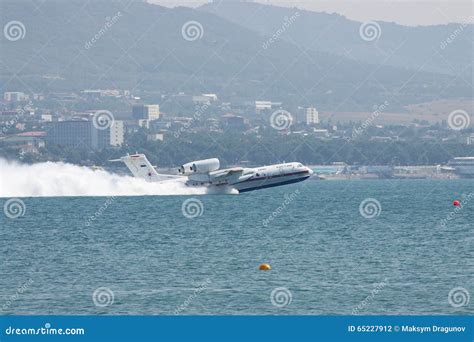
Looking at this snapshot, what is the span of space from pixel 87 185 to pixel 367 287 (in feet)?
256

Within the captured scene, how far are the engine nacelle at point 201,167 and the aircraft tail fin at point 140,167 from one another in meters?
3.81

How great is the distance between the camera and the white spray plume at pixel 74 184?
11138 cm

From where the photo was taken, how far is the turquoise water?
128 ft

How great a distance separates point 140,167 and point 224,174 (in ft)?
28.5

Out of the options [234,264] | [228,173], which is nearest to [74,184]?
[228,173]

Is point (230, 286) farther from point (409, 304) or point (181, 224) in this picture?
point (181, 224)

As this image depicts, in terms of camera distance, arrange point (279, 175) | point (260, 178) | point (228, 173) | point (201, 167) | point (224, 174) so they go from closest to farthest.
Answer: point (279, 175) < point (260, 178) < point (201, 167) < point (224, 174) < point (228, 173)

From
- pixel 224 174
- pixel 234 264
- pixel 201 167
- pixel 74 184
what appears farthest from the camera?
pixel 74 184

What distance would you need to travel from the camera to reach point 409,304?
3844cm

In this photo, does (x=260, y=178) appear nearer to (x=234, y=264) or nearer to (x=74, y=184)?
(x=74, y=184)

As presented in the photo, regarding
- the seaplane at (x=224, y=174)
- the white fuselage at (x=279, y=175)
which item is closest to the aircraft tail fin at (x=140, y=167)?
the seaplane at (x=224, y=174)

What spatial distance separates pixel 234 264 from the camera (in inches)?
2023

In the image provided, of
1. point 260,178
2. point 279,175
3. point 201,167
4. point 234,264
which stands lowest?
point 234,264

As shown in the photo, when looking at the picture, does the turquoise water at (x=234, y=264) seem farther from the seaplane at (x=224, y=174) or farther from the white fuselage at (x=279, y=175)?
the seaplane at (x=224, y=174)
